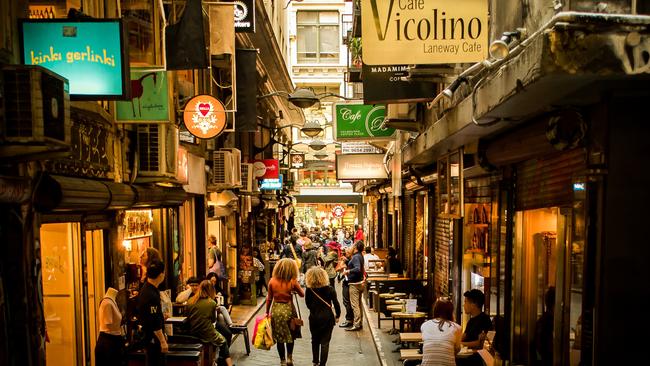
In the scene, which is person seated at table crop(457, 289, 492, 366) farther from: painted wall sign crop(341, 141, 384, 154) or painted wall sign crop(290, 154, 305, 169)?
painted wall sign crop(290, 154, 305, 169)

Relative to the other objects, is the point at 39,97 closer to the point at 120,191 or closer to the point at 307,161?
the point at 120,191

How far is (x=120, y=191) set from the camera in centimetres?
806

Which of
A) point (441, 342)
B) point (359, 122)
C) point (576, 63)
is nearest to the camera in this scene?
point (576, 63)

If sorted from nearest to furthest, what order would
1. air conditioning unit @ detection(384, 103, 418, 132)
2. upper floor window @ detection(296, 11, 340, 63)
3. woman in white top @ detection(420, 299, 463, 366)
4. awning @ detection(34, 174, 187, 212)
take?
awning @ detection(34, 174, 187, 212) → woman in white top @ detection(420, 299, 463, 366) → air conditioning unit @ detection(384, 103, 418, 132) → upper floor window @ detection(296, 11, 340, 63)

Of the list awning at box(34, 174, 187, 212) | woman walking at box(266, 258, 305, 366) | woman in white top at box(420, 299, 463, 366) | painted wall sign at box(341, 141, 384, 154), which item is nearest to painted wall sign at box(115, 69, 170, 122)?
awning at box(34, 174, 187, 212)

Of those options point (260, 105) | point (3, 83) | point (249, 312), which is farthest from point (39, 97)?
point (260, 105)

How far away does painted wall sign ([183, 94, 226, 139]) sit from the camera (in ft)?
37.5

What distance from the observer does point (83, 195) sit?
21.8 ft

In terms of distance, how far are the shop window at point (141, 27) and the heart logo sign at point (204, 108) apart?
243 cm

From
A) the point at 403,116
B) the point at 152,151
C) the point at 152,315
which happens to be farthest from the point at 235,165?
the point at 152,315

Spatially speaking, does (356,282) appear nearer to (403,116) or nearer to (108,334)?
(403,116)

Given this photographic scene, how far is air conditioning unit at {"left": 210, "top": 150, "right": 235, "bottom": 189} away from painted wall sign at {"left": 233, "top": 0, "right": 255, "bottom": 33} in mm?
3724

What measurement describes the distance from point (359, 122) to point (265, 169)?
7.12 metres

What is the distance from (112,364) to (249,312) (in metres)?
9.10
